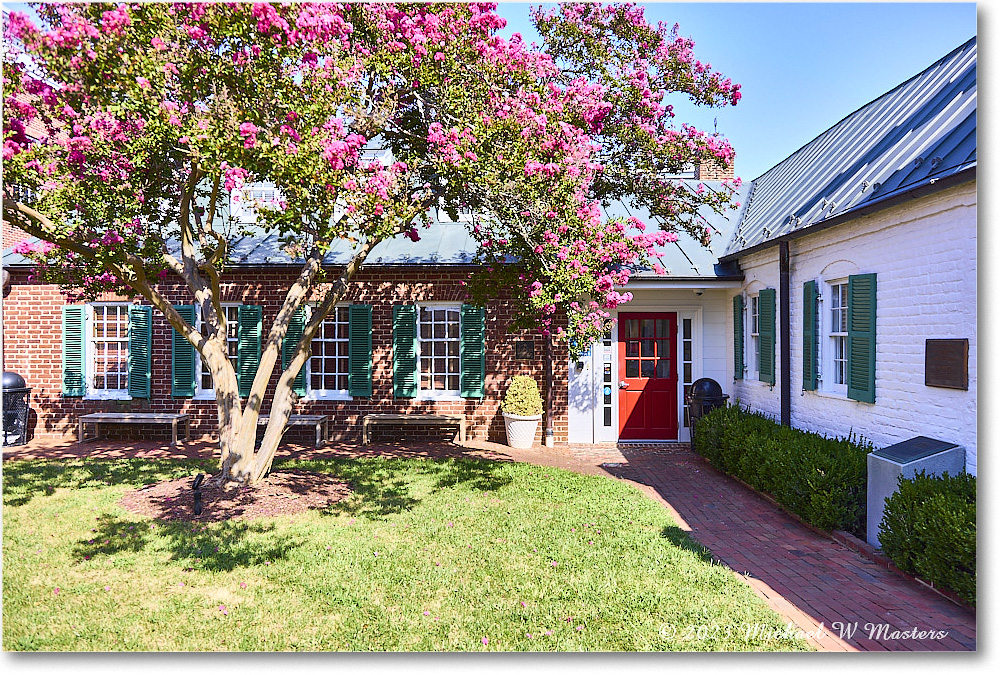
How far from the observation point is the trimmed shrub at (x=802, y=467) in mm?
5980

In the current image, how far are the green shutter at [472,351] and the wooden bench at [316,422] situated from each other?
2.45 metres

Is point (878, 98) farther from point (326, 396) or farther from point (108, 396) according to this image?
point (108, 396)

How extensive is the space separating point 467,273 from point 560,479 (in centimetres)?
426

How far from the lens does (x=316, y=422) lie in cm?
1088

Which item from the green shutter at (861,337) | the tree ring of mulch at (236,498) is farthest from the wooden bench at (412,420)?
the green shutter at (861,337)

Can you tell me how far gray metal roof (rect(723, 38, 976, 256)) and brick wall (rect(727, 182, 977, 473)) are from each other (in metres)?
0.26

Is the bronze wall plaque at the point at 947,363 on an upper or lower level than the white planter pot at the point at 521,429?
upper

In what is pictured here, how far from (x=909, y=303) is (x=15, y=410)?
42.1 ft

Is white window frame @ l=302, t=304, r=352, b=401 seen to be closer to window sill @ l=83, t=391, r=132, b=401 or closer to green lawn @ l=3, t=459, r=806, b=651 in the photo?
window sill @ l=83, t=391, r=132, b=401

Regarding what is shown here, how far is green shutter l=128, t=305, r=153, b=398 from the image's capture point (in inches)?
446

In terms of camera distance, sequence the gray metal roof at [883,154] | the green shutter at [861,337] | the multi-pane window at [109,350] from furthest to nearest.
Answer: the multi-pane window at [109,350]
the green shutter at [861,337]
the gray metal roof at [883,154]

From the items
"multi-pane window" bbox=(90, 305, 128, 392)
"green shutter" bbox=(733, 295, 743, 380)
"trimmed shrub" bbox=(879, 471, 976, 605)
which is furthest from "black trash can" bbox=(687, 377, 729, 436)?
"multi-pane window" bbox=(90, 305, 128, 392)

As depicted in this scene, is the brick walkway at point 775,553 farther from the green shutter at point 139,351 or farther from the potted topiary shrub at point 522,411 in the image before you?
the green shutter at point 139,351

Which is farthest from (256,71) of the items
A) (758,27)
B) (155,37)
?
(758,27)
